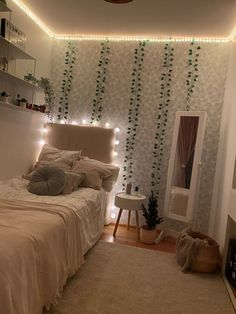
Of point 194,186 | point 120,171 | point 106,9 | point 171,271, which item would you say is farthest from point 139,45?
point 171,271

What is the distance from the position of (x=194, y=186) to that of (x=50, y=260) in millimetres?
2022

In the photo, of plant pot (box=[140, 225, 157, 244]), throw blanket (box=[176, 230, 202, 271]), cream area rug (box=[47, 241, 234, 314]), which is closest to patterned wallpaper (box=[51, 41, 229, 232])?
plant pot (box=[140, 225, 157, 244])

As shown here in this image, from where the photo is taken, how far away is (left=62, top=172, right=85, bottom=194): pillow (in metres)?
2.78

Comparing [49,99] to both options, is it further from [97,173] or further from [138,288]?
[138,288]

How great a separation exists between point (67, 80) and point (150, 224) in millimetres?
2402

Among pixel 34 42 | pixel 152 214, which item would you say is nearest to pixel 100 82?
pixel 34 42

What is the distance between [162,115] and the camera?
3.73m

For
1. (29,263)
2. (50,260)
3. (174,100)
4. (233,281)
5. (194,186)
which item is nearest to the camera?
(29,263)

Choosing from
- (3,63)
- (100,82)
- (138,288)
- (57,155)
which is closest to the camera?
(138,288)

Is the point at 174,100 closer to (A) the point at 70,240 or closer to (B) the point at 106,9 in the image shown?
(B) the point at 106,9

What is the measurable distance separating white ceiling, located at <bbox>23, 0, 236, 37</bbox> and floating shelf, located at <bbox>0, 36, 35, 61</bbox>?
0.58 m

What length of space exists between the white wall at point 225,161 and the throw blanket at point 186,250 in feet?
1.15

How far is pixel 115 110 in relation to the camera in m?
3.88

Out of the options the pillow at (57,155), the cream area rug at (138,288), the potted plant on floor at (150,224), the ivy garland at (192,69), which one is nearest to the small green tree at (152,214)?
the potted plant on floor at (150,224)
